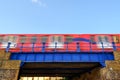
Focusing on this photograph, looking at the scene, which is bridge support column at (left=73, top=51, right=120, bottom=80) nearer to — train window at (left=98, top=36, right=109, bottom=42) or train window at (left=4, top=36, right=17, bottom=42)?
train window at (left=98, top=36, right=109, bottom=42)

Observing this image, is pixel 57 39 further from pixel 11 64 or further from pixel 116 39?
pixel 116 39

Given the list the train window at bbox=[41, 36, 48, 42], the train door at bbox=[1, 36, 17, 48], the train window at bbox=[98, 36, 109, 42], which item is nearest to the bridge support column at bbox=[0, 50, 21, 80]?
the train door at bbox=[1, 36, 17, 48]

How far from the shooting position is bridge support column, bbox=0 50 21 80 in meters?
15.0

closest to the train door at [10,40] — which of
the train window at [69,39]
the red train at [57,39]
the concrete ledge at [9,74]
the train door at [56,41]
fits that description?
the red train at [57,39]

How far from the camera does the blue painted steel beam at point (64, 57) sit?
642 inches

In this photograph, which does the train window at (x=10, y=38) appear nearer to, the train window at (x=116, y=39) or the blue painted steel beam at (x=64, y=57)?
the blue painted steel beam at (x=64, y=57)

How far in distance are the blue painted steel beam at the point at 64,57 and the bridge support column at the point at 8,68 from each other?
2.66ft

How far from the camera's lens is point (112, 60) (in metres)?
15.8

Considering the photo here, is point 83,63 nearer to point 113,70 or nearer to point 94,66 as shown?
point 94,66

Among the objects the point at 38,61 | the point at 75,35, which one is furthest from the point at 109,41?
the point at 38,61

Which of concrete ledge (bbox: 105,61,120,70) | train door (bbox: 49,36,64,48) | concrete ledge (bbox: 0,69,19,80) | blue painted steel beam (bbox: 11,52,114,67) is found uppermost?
train door (bbox: 49,36,64,48)


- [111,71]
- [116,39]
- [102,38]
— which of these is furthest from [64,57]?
[116,39]

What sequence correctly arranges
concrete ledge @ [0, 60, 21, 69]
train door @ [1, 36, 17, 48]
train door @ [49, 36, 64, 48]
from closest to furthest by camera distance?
concrete ledge @ [0, 60, 21, 69] → train door @ [49, 36, 64, 48] → train door @ [1, 36, 17, 48]

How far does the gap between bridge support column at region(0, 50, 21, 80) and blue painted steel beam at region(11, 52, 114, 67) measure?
2.66 feet
